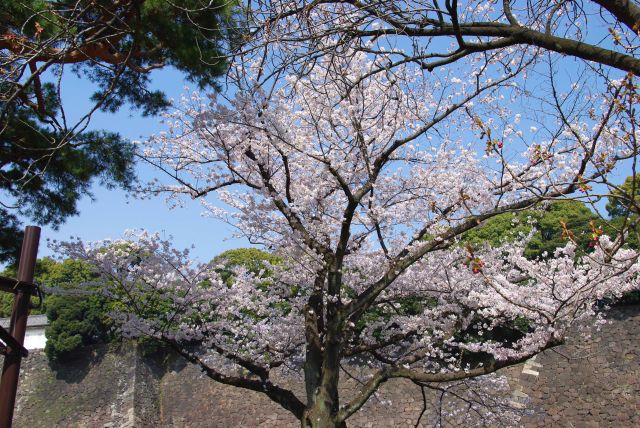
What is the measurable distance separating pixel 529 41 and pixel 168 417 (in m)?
15.2

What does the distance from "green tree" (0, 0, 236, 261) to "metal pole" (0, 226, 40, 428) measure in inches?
50.6

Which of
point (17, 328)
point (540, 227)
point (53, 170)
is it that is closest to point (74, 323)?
point (53, 170)

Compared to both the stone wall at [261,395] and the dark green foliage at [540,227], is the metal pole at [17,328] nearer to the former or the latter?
the stone wall at [261,395]

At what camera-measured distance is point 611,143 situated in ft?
20.2

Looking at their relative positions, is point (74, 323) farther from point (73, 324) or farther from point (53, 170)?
point (53, 170)

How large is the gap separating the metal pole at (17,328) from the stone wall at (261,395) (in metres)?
5.36

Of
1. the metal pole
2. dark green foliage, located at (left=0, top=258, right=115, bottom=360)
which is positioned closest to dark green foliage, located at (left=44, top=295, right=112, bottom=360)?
dark green foliage, located at (left=0, top=258, right=115, bottom=360)

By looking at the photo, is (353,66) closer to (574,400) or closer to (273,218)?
(273,218)

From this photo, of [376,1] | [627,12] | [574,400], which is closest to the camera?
[627,12]

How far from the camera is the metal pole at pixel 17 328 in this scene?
9.77ft

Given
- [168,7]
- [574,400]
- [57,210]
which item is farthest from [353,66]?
[574,400]

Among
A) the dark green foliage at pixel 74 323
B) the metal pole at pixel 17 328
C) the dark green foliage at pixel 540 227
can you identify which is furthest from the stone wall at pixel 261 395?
the metal pole at pixel 17 328

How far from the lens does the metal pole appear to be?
9.77ft

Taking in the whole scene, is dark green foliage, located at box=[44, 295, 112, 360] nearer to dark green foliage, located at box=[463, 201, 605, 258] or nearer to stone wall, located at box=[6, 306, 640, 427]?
stone wall, located at box=[6, 306, 640, 427]
